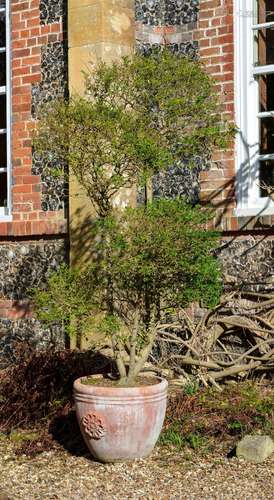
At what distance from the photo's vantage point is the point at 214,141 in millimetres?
7371

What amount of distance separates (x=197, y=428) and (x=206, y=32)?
3801 mm

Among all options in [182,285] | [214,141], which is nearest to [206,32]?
[214,141]

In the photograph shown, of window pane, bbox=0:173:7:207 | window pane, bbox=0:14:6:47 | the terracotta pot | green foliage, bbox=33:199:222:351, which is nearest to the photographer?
the terracotta pot

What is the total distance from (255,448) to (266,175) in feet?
9.66

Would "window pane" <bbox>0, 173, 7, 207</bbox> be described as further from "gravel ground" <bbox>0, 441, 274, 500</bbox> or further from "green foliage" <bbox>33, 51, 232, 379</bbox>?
"gravel ground" <bbox>0, 441, 274, 500</bbox>

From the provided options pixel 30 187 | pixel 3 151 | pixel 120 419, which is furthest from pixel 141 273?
pixel 3 151

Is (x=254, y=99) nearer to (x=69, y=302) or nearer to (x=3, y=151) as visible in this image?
(x=69, y=302)

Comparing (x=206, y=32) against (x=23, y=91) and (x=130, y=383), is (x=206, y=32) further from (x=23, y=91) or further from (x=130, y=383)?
(x=130, y=383)

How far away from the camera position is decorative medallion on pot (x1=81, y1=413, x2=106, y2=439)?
20.8 feet

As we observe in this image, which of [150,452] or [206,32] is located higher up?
[206,32]

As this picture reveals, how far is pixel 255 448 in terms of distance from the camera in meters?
6.34

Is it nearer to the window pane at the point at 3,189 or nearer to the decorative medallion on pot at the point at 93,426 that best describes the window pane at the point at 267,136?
the window pane at the point at 3,189

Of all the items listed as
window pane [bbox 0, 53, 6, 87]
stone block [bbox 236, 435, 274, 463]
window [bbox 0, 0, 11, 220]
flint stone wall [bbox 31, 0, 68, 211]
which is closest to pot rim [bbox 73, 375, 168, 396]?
stone block [bbox 236, 435, 274, 463]

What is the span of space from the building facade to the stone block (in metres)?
2.02
